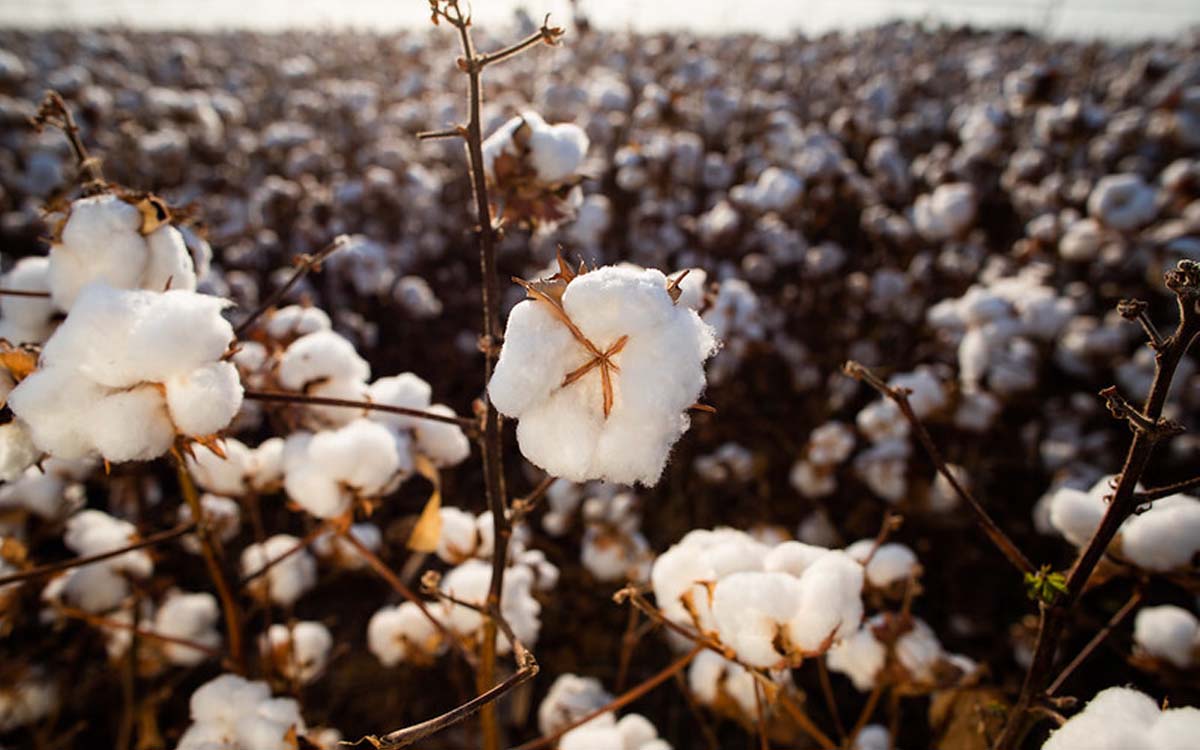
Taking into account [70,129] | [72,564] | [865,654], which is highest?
[70,129]

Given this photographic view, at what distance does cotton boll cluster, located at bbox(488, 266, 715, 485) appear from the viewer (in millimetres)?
680

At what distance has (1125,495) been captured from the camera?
0.88 meters

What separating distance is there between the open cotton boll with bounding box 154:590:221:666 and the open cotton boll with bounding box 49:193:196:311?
1.26 metres

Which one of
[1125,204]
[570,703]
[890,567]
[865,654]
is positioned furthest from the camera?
[1125,204]

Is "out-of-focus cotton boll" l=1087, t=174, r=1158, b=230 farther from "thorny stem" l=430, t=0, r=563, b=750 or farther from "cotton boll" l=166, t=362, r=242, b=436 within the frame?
"cotton boll" l=166, t=362, r=242, b=436

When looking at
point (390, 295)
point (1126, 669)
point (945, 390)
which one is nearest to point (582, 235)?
point (390, 295)

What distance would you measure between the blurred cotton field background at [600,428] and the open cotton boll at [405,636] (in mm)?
14

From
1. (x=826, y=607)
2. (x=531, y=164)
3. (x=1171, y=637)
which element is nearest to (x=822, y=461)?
(x=1171, y=637)

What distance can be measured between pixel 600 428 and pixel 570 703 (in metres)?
1.41

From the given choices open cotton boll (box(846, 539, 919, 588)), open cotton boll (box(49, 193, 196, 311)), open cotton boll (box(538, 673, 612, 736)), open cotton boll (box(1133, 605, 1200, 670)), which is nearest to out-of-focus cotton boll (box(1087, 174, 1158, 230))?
open cotton boll (box(1133, 605, 1200, 670))

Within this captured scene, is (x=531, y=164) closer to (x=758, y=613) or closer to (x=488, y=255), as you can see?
(x=488, y=255)

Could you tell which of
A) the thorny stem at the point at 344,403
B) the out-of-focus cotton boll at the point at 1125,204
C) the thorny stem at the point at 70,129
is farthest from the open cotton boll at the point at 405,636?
the out-of-focus cotton boll at the point at 1125,204

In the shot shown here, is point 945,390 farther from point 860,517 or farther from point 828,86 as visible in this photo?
point 828,86

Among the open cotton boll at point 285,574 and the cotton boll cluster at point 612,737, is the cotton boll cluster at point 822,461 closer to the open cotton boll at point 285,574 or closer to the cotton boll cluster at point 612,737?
the cotton boll cluster at point 612,737
